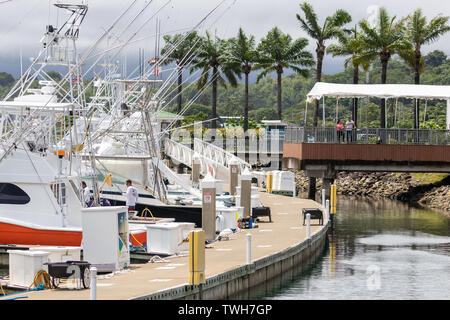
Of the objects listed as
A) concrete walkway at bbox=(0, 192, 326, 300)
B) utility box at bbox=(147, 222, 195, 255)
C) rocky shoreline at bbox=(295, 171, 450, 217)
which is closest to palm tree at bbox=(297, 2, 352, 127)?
rocky shoreline at bbox=(295, 171, 450, 217)

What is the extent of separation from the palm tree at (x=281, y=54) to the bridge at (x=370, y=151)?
127ft

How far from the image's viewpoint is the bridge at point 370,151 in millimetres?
49250

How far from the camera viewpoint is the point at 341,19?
8081cm

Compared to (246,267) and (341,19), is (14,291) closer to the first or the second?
(246,267)

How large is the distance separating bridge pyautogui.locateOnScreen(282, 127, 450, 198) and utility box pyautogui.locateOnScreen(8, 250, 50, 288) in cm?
2896

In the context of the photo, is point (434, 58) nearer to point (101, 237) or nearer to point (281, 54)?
point (281, 54)

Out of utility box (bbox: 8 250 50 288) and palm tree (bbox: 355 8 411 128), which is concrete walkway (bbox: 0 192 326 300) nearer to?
utility box (bbox: 8 250 50 288)

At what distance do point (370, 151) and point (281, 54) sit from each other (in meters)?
40.4

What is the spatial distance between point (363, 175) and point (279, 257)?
Answer: 50012mm

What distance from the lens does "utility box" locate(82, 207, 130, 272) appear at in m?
23.1

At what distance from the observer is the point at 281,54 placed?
88562mm

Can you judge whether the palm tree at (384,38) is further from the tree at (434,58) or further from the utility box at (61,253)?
the tree at (434,58)

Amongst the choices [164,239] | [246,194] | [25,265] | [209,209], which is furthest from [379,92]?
[25,265]
